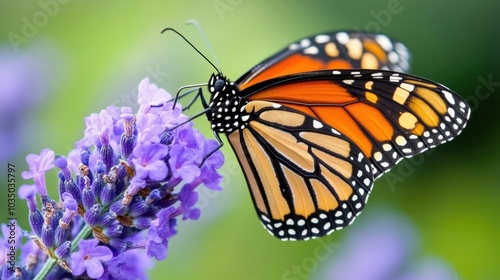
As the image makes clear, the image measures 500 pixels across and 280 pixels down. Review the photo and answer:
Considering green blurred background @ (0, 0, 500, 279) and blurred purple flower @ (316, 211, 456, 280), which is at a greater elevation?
green blurred background @ (0, 0, 500, 279)

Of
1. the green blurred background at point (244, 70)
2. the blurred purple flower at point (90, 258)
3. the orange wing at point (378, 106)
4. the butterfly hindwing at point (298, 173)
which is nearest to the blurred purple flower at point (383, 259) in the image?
the green blurred background at point (244, 70)

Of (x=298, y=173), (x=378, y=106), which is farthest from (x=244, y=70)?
(x=378, y=106)

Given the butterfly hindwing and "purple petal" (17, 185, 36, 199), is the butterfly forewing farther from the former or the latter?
"purple petal" (17, 185, 36, 199)

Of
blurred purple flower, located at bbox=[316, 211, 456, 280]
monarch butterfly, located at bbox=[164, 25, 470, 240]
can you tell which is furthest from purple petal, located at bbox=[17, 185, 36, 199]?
blurred purple flower, located at bbox=[316, 211, 456, 280]

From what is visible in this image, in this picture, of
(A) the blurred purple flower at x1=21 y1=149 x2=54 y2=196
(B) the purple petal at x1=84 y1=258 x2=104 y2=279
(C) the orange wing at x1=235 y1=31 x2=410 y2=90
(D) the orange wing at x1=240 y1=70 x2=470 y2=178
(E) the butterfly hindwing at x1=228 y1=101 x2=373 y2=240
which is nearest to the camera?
(B) the purple petal at x1=84 y1=258 x2=104 y2=279

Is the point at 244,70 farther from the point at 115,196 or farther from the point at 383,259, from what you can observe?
the point at 115,196

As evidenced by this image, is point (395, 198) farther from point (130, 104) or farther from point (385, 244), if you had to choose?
point (130, 104)

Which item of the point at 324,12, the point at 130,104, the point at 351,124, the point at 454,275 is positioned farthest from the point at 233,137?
the point at 324,12
